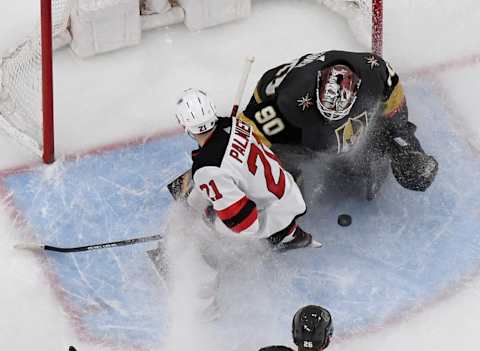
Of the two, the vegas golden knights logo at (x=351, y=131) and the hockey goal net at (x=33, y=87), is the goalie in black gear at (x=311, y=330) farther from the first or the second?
the hockey goal net at (x=33, y=87)

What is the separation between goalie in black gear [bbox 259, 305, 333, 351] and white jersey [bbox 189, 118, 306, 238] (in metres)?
0.78

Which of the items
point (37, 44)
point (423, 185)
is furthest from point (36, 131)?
point (423, 185)

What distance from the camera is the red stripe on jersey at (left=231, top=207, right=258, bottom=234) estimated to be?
4.70 m

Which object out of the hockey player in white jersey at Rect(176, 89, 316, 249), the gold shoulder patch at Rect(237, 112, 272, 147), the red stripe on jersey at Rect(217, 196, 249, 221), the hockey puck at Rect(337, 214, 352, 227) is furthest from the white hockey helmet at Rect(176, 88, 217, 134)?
the hockey puck at Rect(337, 214, 352, 227)

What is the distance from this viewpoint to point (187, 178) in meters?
5.11

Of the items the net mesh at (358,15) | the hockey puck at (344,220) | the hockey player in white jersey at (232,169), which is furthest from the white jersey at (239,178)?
the net mesh at (358,15)

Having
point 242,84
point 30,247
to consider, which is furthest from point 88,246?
point 242,84

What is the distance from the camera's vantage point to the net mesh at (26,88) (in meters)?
5.60

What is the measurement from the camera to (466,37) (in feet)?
19.8

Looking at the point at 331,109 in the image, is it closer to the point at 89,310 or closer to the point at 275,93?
the point at 275,93

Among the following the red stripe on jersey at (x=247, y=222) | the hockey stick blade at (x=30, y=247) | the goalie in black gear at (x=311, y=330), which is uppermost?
the goalie in black gear at (x=311, y=330)

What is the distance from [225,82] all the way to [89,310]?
1.35 meters

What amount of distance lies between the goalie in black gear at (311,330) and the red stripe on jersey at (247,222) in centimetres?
79

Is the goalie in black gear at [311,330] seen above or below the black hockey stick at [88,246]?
above
